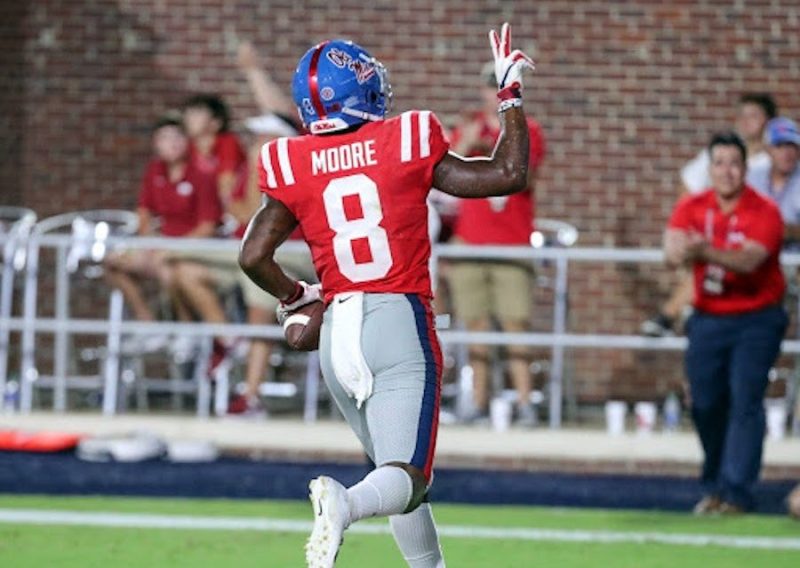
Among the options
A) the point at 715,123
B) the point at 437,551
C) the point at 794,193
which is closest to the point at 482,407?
the point at 794,193

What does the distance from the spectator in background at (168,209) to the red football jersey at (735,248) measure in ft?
12.6

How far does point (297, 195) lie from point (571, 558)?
295 centimetres

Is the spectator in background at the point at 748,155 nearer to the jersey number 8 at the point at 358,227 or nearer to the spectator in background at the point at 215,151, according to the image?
the spectator in background at the point at 215,151

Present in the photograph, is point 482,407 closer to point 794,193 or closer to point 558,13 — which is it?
point 794,193

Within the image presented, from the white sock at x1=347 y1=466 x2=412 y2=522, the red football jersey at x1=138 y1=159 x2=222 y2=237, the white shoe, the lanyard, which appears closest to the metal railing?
the red football jersey at x1=138 y1=159 x2=222 y2=237

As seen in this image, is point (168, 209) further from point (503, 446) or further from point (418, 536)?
point (418, 536)

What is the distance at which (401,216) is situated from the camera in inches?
225

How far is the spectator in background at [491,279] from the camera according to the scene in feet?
38.9

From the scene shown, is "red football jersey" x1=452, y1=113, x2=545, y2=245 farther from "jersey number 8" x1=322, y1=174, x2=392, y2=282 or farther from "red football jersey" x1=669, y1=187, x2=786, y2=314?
"jersey number 8" x1=322, y1=174, x2=392, y2=282

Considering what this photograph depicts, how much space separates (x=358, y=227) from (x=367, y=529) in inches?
144

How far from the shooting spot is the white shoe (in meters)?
5.23

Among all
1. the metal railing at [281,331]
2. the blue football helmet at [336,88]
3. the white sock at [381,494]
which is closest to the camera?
the white sock at [381,494]

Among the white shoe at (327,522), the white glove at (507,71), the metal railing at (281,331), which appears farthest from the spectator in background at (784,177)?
the white shoe at (327,522)

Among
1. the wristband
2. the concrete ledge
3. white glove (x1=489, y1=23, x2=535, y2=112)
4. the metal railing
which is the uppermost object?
white glove (x1=489, y1=23, x2=535, y2=112)
